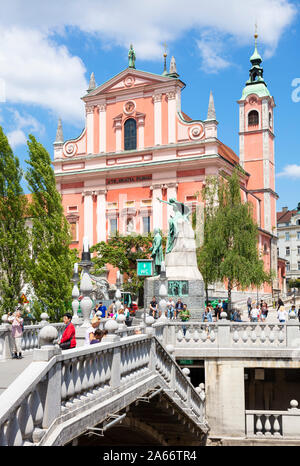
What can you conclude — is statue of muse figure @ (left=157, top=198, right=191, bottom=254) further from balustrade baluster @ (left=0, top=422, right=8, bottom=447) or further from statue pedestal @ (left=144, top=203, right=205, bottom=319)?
balustrade baluster @ (left=0, top=422, right=8, bottom=447)

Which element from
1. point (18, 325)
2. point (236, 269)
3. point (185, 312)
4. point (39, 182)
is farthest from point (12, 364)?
point (236, 269)

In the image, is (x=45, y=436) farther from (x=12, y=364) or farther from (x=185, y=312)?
(x=185, y=312)

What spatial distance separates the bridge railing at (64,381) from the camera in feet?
18.1

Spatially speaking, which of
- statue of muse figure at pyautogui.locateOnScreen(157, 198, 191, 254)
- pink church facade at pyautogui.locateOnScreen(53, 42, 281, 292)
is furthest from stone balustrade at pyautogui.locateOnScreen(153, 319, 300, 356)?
pink church facade at pyautogui.locateOnScreen(53, 42, 281, 292)

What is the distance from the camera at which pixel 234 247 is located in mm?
33719

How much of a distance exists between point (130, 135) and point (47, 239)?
85.1 ft

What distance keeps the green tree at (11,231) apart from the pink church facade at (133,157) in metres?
23.3

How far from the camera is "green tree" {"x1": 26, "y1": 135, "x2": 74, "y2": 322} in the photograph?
2523 cm

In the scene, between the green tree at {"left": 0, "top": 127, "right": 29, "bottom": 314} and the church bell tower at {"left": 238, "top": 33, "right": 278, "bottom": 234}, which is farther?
the church bell tower at {"left": 238, "top": 33, "right": 278, "bottom": 234}

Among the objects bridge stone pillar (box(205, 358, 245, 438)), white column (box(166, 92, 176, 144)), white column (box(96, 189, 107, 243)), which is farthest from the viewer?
white column (box(96, 189, 107, 243))

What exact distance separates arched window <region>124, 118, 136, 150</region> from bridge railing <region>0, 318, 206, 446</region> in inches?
1580

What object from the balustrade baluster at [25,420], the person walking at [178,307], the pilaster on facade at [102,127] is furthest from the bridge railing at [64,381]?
the pilaster on facade at [102,127]

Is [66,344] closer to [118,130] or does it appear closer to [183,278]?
[183,278]

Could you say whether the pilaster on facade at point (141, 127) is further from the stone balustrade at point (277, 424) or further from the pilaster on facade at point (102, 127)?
the stone balustrade at point (277, 424)
